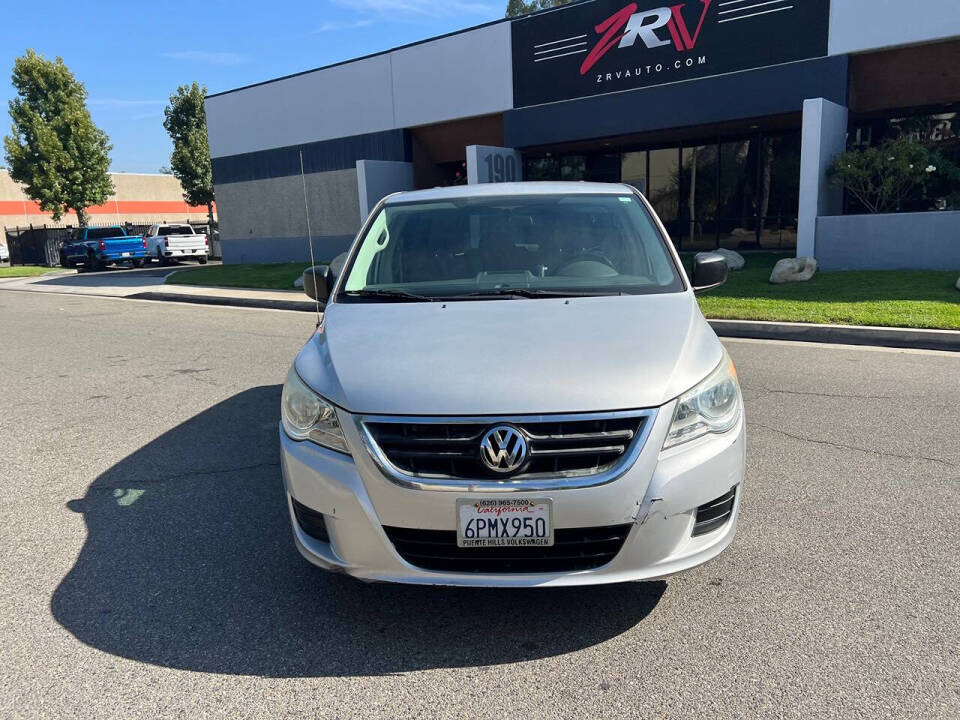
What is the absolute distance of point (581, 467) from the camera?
2.54 meters

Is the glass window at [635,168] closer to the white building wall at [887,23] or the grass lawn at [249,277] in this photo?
the white building wall at [887,23]

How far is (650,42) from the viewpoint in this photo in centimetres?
1741

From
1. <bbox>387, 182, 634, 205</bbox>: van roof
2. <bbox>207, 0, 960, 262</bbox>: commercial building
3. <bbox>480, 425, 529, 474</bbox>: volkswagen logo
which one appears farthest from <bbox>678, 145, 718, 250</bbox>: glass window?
<bbox>480, 425, 529, 474</bbox>: volkswagen logo

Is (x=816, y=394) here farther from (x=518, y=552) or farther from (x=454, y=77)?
(x=454, y=77)

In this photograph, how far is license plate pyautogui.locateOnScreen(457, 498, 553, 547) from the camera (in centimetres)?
249

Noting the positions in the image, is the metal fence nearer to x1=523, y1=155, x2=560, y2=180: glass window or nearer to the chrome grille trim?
x1=523, y1=155, x2=560, y2=180: glass window

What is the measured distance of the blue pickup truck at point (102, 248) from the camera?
30.2 metres

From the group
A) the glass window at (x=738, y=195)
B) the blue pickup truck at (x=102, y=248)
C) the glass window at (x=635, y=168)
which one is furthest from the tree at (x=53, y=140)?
the glass window at (x=738, y=195)

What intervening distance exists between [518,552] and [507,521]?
14 centimetres

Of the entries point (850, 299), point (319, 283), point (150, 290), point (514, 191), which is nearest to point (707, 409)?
point (514, 191)

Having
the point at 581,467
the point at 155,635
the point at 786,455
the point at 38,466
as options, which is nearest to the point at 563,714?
the point at 581,467

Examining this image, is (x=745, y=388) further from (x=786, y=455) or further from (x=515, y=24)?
(x=515, y=24)

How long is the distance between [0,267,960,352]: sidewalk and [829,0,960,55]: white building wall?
9.00 metres

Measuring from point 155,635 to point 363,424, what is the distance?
125 centimetres
